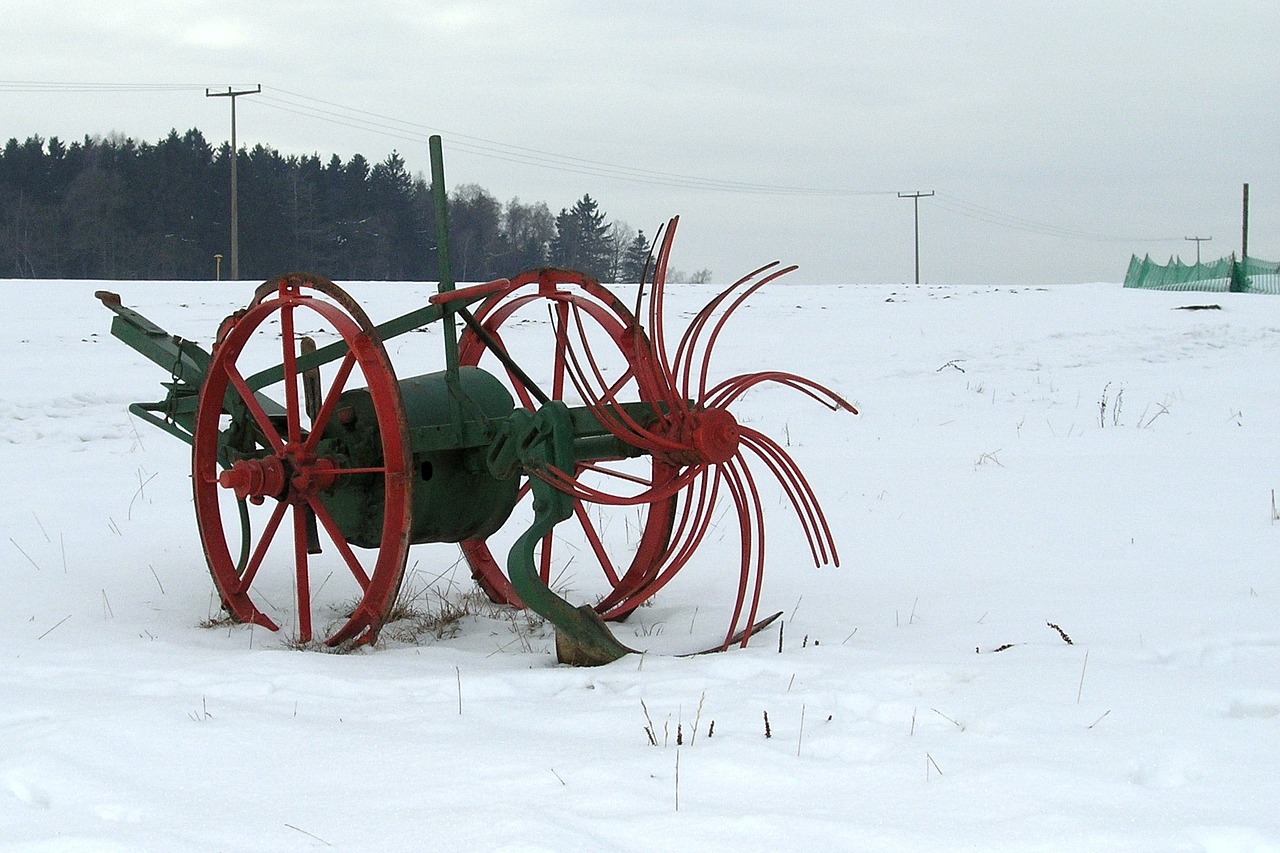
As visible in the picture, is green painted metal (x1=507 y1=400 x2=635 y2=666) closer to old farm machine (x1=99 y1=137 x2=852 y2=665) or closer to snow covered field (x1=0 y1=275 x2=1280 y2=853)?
old farm machine (x1=99 y1=137 x2=852 y2=665)

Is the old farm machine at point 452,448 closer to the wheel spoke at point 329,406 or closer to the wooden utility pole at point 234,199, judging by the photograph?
the wheel spoke at point 329,406

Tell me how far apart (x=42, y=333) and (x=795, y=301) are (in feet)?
35.6

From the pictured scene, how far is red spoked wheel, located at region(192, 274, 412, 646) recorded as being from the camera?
3.74 meters

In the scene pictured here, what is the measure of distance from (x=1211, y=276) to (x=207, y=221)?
32452mm

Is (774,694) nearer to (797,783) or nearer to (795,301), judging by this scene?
(797,783)

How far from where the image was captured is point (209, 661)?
3.55 m

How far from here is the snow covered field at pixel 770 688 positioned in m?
2.29

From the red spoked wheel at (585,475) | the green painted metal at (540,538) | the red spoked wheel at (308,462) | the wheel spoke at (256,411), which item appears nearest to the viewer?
the green painted metal at (540,538)

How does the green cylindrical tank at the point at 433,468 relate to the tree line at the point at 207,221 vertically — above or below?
below

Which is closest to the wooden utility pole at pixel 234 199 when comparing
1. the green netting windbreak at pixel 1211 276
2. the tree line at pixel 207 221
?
the tree line at pixel 207 221

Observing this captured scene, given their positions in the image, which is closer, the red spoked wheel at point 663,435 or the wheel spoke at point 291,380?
the red spoked wheel at point 663,435

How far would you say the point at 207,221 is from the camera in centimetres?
4238

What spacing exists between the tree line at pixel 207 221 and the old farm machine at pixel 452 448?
36.0m

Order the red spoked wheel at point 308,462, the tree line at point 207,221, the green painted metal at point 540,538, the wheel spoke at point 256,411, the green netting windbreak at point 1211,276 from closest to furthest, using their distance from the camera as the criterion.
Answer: the green painted metal at point 540,538, the red spoked wheel at point 308,462, the wheel spoke at point 256,411, the green netting windbreak at point 1211,276, the tree line at point 207,221
